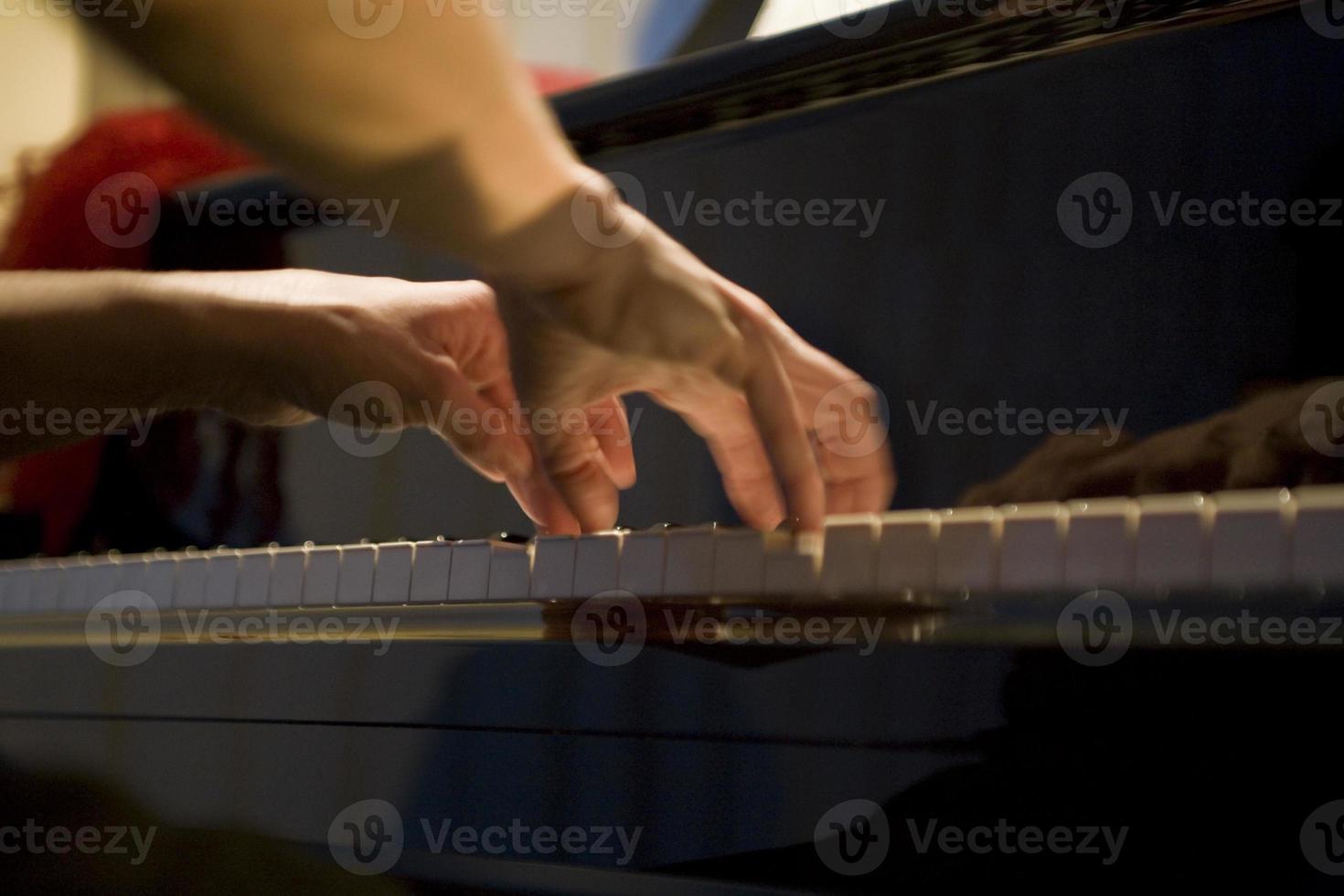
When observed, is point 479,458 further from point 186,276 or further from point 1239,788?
point 1239,788

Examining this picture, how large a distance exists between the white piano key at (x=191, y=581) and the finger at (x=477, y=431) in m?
0.23

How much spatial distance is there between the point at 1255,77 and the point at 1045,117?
0.11 metres

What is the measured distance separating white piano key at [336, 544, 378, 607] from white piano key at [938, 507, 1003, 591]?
42 centimetres

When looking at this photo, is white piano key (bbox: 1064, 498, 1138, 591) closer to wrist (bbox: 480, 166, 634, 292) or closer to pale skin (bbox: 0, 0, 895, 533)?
pale skin (bbox: 0, 0, 895, 533)

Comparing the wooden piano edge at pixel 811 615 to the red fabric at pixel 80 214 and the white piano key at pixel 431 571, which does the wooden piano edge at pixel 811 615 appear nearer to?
the white piano key at pixel 431 571
